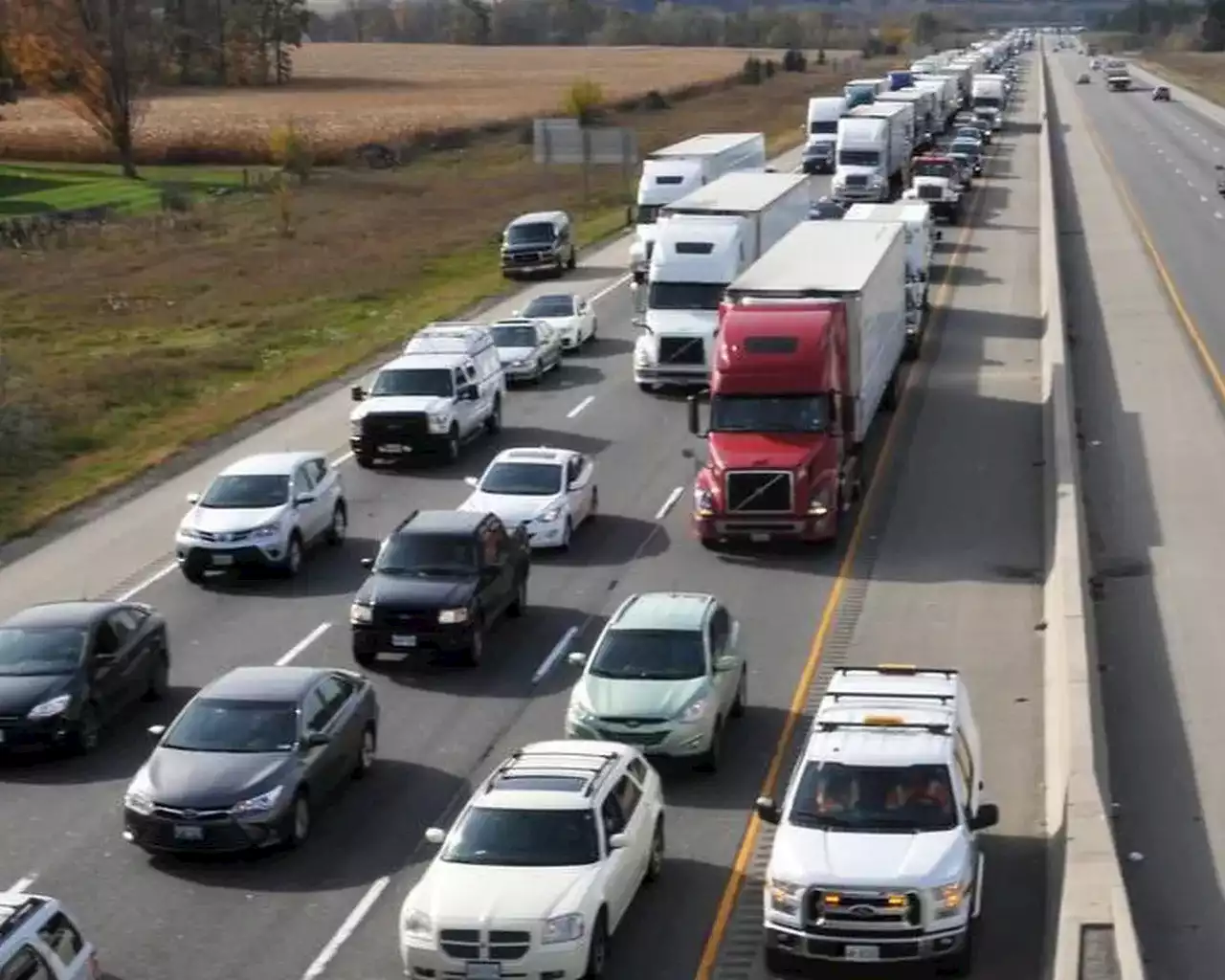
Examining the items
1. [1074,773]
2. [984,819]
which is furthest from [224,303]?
[984,819]

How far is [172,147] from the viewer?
112 metres

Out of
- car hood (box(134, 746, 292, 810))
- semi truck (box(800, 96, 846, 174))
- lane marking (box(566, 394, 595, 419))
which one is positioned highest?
car hood (box(134, 746, 292, 810))

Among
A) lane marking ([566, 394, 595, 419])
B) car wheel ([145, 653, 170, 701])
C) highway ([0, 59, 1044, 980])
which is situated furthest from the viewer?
lane marking ([566, 394, 595, 419])

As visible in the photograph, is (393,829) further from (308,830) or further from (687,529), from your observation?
(687,529)

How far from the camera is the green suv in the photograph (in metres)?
22.1

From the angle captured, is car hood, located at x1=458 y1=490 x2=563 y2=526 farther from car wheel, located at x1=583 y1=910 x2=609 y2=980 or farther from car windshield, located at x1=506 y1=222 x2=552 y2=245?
car windshield, located at x1=506 y1=222 x2=552 y2=245

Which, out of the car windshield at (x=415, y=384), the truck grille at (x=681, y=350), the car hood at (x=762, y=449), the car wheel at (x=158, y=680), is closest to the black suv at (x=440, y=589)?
the car wheel at (x=158, y=680)

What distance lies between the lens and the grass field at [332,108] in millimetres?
113062

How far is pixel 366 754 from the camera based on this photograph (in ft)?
74.7

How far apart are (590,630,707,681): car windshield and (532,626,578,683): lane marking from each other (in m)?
3.01

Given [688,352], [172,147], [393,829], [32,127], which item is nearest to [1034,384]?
[688,352]

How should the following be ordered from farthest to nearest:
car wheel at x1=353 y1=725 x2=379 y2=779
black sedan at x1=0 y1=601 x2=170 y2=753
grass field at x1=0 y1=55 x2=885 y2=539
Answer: grass field at x1=0 y1=55 x2=885 y2=539 < black sedan at x1=0 y1=601 x2=170 y2=753 < car wheel at x1=353 y1=725 x2=379 y2=779

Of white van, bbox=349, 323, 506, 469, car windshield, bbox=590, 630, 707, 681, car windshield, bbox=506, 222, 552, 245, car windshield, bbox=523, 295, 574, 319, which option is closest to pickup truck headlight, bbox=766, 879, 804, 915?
car windshield, bbox=590, 630, 707, 681

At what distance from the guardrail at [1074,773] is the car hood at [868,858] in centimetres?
92
